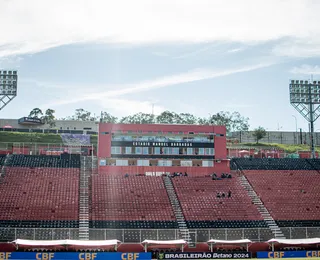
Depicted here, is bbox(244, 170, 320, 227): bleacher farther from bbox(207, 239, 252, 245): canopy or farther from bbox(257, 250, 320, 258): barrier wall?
bbox(207, 239, 252, 245): canopy

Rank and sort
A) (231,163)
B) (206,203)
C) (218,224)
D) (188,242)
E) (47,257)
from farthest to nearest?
(231,163), (206,203), (218,224), (188,242), (47,257)

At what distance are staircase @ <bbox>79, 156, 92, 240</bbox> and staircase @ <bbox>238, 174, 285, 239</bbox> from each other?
18.7 meters

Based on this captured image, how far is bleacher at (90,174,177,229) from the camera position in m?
45.7

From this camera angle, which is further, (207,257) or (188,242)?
(188,242)

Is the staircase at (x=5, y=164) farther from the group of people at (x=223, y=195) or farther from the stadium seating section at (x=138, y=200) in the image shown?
the group of people at (x=223, y=195)

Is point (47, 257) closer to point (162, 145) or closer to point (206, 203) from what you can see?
point (206, 203)

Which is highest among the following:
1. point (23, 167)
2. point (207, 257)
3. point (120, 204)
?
point (23, 167)

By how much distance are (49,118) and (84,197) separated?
6833 cm

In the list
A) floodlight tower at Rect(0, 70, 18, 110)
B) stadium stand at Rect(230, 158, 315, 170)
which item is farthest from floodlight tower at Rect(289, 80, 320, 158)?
floodlight tower at Rect(0, 70, 18, 110)

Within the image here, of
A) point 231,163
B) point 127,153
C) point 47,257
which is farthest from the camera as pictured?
point 231,163

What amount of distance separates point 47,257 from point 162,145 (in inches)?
914

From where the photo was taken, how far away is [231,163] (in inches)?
2415

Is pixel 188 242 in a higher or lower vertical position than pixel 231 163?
lower

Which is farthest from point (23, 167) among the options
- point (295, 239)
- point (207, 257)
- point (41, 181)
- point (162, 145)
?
point (295, 239)
